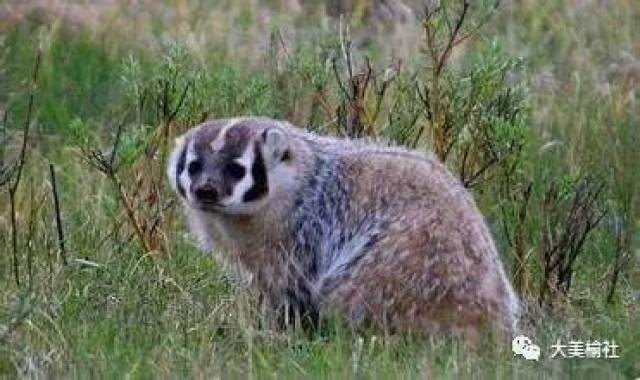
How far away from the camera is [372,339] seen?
21.3 ft

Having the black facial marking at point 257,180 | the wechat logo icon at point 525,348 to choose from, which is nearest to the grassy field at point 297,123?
the wechat logo icon at point 525,348

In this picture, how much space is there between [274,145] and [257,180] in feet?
→ 0.46

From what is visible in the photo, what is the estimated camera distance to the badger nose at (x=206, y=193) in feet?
22.1

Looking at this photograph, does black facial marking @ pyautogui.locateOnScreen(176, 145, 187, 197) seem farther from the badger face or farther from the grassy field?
the grassy field

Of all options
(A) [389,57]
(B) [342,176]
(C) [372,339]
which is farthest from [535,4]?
(C) [372,339]

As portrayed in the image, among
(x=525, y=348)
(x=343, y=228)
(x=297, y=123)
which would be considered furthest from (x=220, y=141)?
(x=297, y=123)

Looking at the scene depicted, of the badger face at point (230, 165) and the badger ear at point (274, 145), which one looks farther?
the badger ear at point (274, 145)

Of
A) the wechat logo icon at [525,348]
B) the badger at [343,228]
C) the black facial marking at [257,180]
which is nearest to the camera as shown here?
the wechat logo icon at [525,348]

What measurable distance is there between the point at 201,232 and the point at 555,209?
62.8 inches

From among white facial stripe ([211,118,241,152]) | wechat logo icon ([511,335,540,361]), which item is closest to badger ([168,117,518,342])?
white facial stripe ([211,118,241,152])

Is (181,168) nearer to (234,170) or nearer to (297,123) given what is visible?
(234,170)

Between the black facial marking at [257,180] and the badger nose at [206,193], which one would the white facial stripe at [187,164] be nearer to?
the badger nose at [206,193]

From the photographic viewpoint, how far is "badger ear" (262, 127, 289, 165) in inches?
274

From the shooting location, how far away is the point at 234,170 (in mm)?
6832
